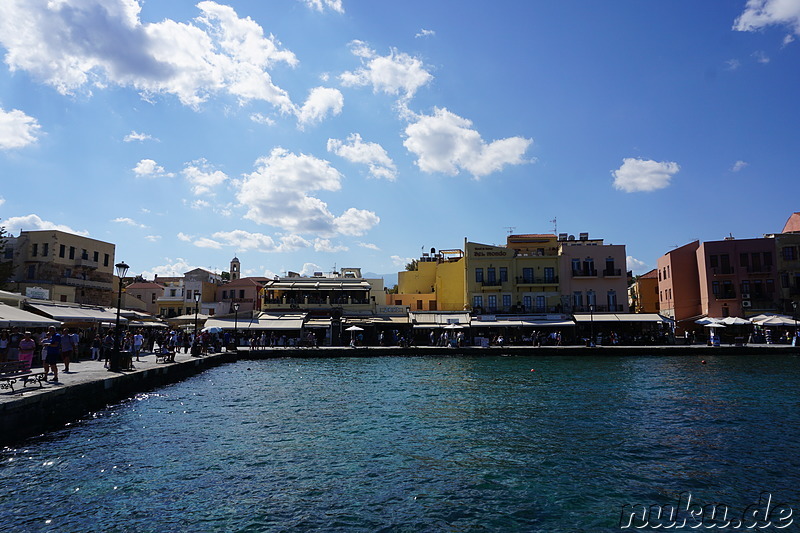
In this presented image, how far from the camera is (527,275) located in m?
49.5

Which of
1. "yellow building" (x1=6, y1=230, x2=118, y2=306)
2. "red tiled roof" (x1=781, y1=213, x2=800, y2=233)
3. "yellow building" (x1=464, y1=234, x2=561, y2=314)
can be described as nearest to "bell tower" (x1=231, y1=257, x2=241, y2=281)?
"yellow building" (x1=6, y1=230, x2=118, y2=306)

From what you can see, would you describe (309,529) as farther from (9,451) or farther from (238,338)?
(238,338)

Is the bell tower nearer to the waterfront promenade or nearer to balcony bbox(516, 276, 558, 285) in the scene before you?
the waterfront promenade

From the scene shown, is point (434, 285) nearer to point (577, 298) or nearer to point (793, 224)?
point (577, 298)

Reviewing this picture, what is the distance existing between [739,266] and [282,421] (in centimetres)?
4545

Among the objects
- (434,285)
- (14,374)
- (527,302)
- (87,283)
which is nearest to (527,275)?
(527,302)

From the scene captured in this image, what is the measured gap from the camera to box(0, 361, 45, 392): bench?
1396cm

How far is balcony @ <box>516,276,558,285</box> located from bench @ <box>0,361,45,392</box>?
40.4 m

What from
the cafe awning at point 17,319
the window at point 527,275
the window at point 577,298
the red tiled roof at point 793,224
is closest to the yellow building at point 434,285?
the window at point 527,275

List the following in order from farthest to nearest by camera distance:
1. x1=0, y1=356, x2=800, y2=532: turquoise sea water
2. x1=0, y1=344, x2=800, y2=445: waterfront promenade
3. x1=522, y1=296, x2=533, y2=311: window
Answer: x1=522, y1=296, x2=533, y2=311: window
x1=0, y1=344, x2=800, y2=445: waterfront promenade
x1=0, y1=356, x2=800, y2=532: turquoise sea water

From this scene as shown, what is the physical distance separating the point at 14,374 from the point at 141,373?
6495 millimetres

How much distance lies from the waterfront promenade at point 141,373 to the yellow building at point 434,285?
42.5 feet

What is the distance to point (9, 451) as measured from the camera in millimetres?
11680

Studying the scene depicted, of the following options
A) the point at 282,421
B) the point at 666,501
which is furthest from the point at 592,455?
the point at 282,421
